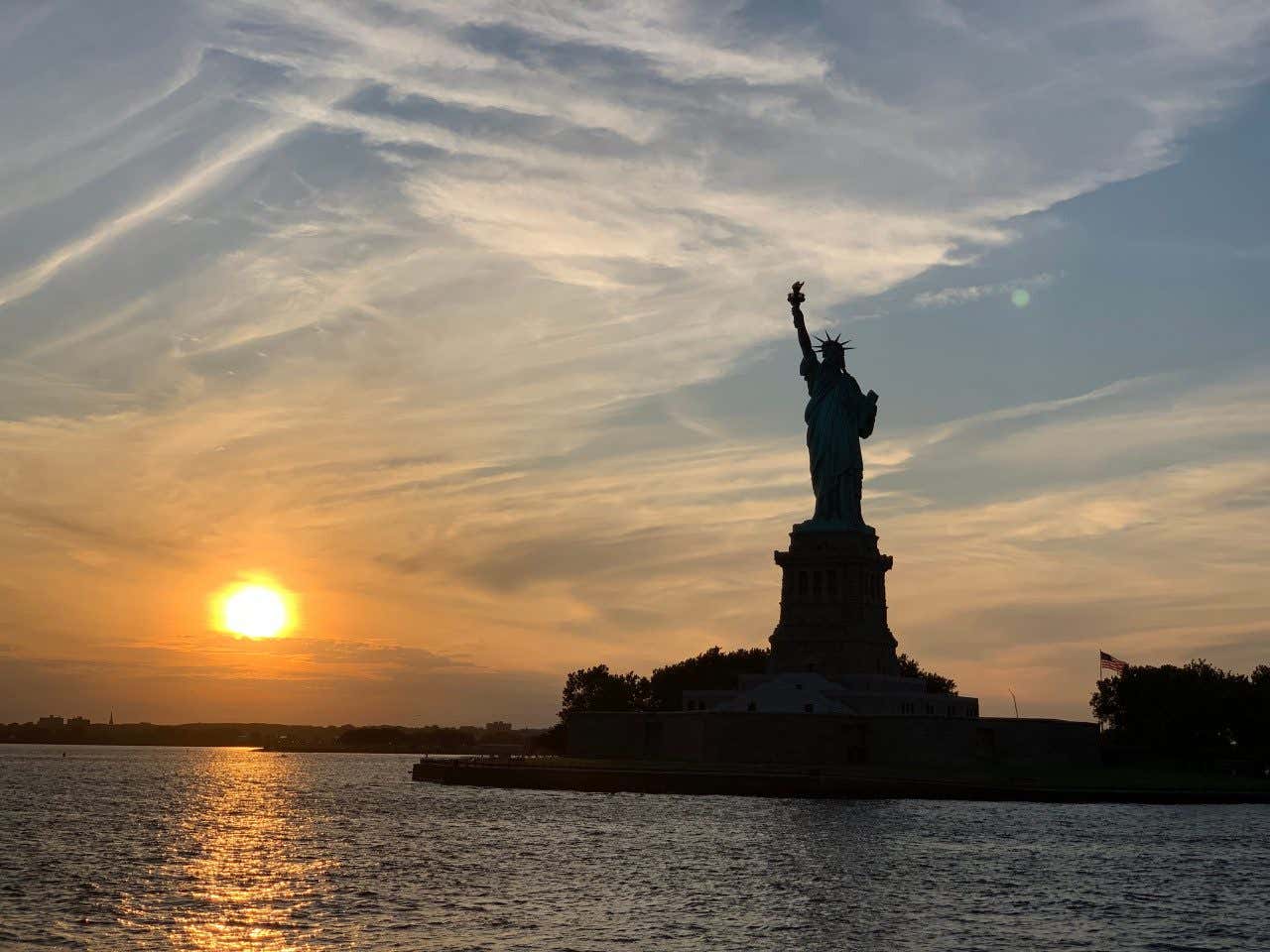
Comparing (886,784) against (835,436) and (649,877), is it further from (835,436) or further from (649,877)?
(649,877)

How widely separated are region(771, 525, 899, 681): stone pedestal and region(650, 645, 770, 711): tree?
3380 centimetres

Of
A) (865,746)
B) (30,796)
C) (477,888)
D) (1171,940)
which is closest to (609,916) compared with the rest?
(477,888)

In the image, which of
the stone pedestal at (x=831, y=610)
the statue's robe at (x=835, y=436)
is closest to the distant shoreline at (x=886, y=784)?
the stone pedestal at (x=831, y=610)

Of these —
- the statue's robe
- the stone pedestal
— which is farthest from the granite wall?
the statue's robe

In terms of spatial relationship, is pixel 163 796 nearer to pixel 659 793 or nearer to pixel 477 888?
pixel 659 793

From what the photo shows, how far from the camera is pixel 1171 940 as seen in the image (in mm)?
43562

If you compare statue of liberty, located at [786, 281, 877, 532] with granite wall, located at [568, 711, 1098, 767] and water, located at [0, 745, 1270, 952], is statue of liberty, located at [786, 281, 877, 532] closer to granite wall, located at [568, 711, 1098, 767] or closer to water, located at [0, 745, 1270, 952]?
granite wall, located at [568, 711, 1098, 767]

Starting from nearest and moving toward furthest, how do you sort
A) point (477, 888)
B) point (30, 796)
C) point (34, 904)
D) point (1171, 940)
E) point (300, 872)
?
point (1171, 940)
point (34, 904)
point (477, 888)
point (300, 872)
point (30, 796)

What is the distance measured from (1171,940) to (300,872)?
30653mm

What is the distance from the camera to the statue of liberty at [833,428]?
114m

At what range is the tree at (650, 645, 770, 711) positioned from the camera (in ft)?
483

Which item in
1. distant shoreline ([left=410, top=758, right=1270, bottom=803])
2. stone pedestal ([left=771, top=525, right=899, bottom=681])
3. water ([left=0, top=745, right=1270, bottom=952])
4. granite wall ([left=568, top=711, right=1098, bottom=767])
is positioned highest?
stone pedestal ([left=771, top=525, right=899, bottom=681])

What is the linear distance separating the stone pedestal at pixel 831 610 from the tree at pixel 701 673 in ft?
111

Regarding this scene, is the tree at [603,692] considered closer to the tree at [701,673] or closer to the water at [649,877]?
the tree at [701,673]
